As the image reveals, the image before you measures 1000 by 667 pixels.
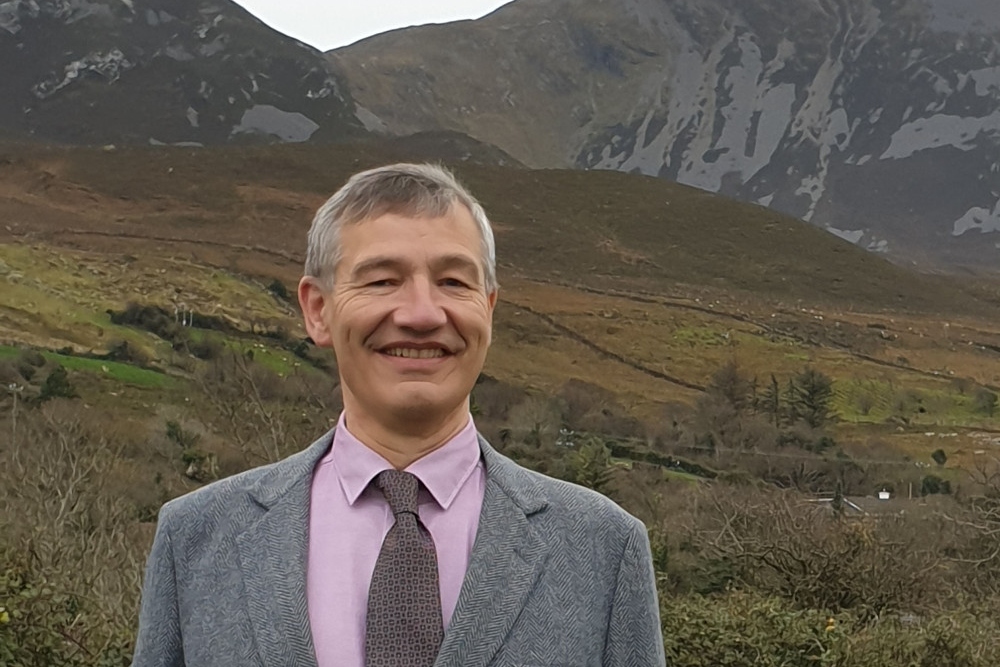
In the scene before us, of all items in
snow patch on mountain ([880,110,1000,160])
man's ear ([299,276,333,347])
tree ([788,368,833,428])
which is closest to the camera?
man's ear ([299,276,333,347])

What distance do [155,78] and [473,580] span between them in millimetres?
126246

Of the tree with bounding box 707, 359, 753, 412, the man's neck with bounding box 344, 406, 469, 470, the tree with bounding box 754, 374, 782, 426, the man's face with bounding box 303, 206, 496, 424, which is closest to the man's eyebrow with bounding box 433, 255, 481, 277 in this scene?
the man's face with bounding box 303, 206, 496, 424

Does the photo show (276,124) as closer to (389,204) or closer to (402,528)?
(389,204)

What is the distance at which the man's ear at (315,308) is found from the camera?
2041 mm

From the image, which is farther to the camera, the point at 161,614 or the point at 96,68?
the point at 96,68

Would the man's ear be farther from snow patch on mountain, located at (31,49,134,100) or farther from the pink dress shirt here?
snow patch on mountain, located at (31,49,134,100)

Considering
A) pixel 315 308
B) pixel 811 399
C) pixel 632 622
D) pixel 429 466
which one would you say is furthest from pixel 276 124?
pixel 632 622

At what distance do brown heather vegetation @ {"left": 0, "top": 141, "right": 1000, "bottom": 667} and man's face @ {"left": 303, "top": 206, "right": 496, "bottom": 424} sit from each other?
15.1 ft

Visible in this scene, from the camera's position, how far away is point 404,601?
177 cm

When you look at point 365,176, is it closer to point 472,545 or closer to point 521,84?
point 472,545

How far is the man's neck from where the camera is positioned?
190 cm

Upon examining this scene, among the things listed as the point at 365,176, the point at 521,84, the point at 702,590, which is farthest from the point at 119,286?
the point at 521,84

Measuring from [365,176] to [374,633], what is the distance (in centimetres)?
77

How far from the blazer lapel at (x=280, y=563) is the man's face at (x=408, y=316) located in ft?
0.52
